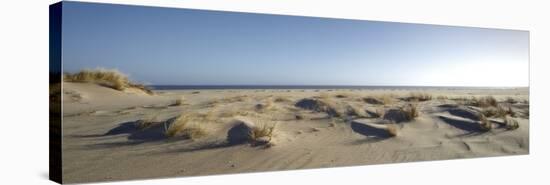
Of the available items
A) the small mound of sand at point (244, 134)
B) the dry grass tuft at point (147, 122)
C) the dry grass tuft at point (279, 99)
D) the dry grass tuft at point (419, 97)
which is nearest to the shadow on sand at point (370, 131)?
the dry grass tuft at point (419, 97)

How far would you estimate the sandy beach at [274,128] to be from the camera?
7.58 m

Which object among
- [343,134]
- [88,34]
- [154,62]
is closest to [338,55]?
[343,134]

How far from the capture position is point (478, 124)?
1026 cm

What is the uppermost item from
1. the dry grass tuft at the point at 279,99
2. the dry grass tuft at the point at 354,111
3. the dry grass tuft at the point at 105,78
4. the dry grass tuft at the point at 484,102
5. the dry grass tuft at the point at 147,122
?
the dry grass tuft at the point at 105,78

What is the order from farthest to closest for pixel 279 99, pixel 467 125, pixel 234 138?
pixel 467 125
pixel 279 99
pixel 234 138

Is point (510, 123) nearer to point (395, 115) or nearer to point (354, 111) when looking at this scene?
point (395, 115)

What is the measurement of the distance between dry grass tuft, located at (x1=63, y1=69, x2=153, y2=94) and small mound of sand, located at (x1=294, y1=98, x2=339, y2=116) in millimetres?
2173

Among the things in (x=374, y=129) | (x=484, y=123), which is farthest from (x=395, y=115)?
(x=484, y=123)

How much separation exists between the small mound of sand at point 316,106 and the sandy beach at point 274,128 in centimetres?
1

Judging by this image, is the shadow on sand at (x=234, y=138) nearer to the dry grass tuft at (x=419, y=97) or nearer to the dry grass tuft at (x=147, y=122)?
the dry grass tuft at (x=147, y=122)

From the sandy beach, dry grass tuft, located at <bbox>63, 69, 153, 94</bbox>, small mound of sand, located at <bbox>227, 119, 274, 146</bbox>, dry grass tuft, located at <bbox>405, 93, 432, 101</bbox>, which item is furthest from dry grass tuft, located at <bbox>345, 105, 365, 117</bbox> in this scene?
dry grass tuft, located at <bbox>63, 69, 153, 94</bbox>

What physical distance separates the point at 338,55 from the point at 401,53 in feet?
3.63

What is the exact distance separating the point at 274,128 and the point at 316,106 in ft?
2.47

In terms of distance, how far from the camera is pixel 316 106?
903cm
